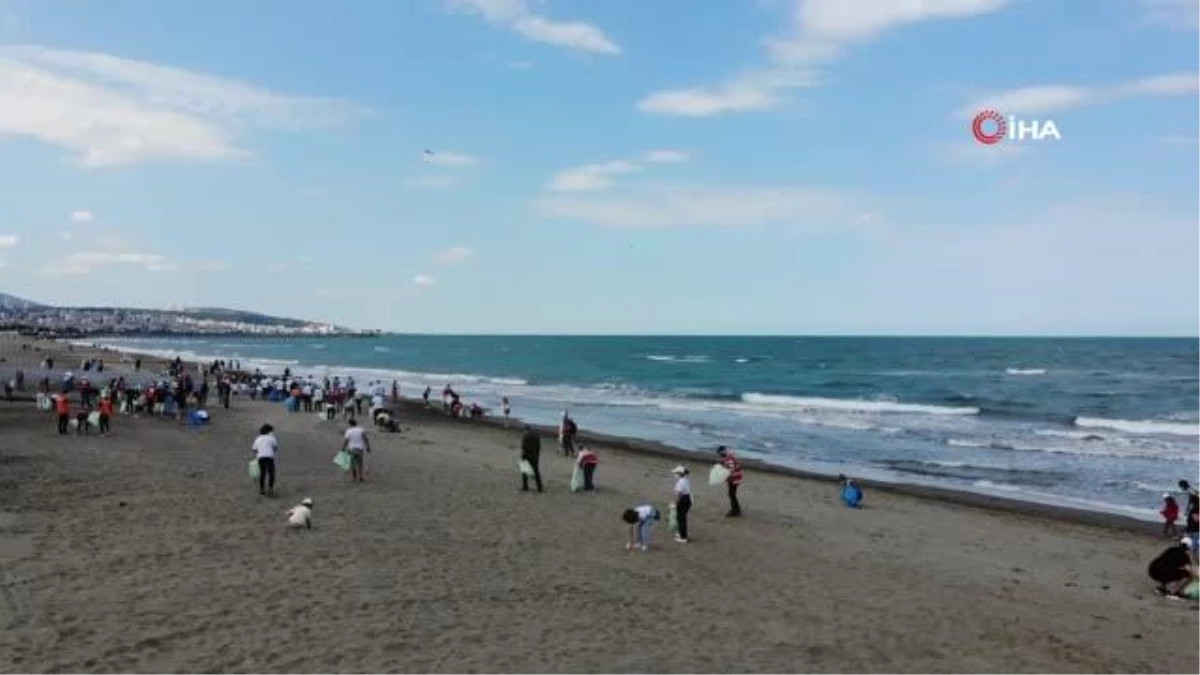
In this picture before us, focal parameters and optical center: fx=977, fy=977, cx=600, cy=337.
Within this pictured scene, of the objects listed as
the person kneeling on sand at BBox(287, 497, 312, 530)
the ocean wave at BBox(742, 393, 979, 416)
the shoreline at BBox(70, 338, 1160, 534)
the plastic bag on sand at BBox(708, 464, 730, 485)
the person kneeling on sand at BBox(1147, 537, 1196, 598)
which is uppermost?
the plastic bag on sand at BBox(708, 464, 730, 485)

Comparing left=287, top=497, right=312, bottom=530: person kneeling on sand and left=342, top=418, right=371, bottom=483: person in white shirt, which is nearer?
left=287, top=497, right=312, bottom=530: person kneeling on sand

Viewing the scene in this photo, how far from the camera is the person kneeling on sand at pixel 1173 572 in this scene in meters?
12.8

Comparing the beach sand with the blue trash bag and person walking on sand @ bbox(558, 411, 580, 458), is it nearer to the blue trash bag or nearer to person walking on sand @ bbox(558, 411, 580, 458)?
the blue trash bag

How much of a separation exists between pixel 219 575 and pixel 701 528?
25.6ft

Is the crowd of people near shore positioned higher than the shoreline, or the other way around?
the crowd of people near shore

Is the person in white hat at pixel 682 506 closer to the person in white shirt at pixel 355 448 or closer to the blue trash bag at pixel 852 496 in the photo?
the blue trash bag at pixel 852 496

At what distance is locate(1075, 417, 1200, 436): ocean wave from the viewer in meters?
39.6

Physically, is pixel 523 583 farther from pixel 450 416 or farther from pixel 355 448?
pixel 450 416

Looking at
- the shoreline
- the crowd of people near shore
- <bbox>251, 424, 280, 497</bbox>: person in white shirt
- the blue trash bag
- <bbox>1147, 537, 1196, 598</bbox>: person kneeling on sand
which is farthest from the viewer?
the blue trash bag

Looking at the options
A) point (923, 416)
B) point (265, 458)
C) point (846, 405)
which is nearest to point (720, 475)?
point (265, 458)

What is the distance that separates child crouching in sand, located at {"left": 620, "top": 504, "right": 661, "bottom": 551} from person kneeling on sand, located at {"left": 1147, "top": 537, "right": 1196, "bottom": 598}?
6.75 m

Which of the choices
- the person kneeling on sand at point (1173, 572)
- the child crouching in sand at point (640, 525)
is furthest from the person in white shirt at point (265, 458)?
the person kneeling on sand at point (1173, 572)

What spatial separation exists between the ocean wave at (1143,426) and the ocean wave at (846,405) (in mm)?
6037

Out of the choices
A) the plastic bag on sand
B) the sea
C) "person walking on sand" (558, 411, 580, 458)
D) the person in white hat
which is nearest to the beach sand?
the person in white hat
